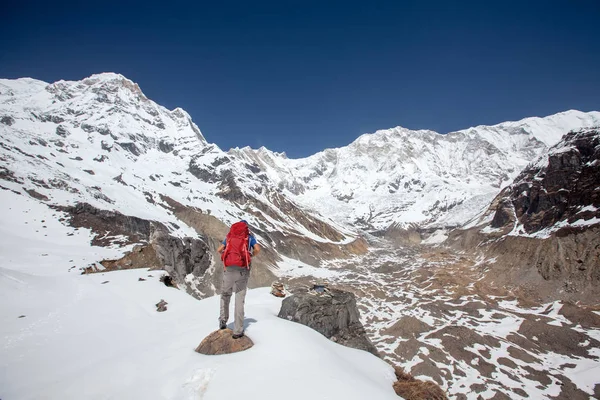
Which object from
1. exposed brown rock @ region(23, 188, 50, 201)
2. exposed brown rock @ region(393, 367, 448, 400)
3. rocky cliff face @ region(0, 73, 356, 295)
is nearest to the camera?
exposed brown rock @ region(393, 367, 448, 400)

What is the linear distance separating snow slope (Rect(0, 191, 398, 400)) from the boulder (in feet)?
0.83

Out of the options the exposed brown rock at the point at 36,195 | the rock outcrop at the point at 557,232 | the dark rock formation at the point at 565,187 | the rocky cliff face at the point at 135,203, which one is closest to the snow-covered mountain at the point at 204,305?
the exposed brown rock at the point at 36,195

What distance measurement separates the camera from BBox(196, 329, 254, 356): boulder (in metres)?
8.34

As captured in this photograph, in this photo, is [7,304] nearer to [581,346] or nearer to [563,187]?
[581,346]

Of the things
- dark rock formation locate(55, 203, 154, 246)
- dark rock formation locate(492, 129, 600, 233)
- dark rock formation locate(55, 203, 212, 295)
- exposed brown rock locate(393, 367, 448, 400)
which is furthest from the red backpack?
dark rock formation locate(492, 129, 600, 233)

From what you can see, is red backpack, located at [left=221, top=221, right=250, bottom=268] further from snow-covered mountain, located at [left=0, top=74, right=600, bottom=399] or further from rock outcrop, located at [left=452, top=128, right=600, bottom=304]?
rock outcrop, located at [left=452, top=128, right=600, bottom=304]

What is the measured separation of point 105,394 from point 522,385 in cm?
5855

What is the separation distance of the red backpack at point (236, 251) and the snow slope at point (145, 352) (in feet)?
6.79

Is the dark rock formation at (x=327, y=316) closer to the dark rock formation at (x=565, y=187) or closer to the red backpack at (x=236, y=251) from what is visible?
the red backpack at (x=236, y=251)

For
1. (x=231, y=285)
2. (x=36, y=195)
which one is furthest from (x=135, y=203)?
(x=231, y=285)

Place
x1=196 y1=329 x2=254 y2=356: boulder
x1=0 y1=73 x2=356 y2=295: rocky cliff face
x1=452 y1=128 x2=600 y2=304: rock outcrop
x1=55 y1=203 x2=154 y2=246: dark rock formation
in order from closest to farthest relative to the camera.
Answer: x1=196 y1=329 x2=254 y2=356: boulder → x1=55 y1=203 x2=154 y2=246: dark rock formation → x1=0 y1=73 x2=356 y2=295: rocky cliff face → x1=452 y1=128 x2=600 y2=304: rock outcrop

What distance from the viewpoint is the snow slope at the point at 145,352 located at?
6758mm

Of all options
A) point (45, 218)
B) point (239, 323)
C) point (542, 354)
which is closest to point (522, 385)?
point (542, 354)

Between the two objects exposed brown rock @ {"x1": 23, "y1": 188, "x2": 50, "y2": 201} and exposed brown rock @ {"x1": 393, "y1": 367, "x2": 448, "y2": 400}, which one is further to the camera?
exposed brown rock @ {"x1": 23, "y1": 188, "x2": 50, "y2": 201}
